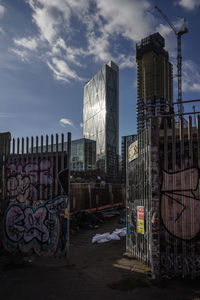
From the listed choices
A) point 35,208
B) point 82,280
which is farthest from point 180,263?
point 35,208

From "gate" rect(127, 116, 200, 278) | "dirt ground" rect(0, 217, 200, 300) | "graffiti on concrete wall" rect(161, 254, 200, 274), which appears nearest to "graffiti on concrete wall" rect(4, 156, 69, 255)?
"dirt ground" rect(0, 217, 200, 300)

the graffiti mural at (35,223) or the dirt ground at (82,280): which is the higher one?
the graffiti mural at (35,223)

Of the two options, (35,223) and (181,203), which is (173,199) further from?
(35,223)

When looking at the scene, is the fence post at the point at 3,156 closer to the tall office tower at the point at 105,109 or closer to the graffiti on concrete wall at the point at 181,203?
the graffiti on concrete wall at the point at 181,203

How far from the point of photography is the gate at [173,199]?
590 centimetres

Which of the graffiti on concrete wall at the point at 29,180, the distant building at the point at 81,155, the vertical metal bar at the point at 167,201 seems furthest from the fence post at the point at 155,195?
the distant building at the point at 81,155

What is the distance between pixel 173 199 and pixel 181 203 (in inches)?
9.2

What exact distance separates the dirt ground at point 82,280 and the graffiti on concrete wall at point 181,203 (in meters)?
1.31

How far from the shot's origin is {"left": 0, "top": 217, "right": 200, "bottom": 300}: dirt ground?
500 centimetres

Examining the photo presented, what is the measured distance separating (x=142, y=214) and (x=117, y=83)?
174m

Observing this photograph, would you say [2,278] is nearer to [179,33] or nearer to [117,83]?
[179,33]

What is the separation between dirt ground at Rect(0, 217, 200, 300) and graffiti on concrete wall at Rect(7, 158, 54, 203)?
7.31 ft

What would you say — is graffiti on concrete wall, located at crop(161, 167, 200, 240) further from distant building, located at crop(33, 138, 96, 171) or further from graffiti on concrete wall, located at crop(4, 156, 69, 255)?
distant building, located at crop(33, 138, 96, 171)

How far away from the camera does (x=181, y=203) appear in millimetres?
6051
